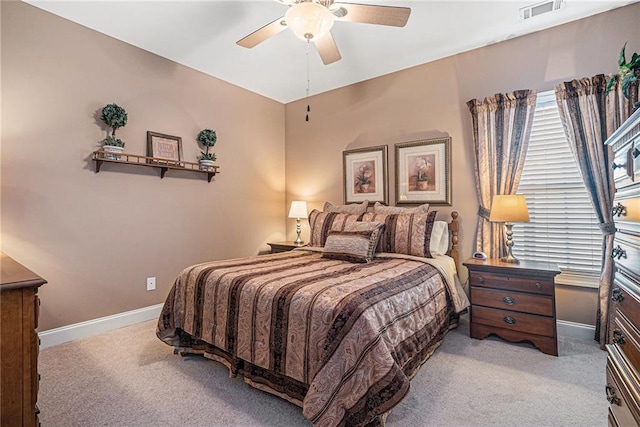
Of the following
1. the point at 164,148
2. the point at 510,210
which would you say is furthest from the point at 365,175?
the point at 164,148

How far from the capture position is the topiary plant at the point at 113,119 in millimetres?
2834

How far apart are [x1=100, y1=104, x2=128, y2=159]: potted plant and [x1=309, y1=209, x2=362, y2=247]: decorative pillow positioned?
207 centimetres

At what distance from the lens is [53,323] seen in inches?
103

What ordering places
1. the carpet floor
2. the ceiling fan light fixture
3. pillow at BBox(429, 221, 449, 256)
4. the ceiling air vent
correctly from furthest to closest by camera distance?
pillow at BBox(429, 221, 449, 256)
the ceiling air vent
the ceiling fan light fixture
the carpet floor

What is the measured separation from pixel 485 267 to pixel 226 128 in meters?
3.34

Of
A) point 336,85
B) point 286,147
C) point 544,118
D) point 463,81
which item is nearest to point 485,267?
point 544,118

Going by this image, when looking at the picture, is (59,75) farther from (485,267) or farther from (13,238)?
(485,267)

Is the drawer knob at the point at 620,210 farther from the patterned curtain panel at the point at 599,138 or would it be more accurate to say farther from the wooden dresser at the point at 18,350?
the wooden dresser at the point at 18,350

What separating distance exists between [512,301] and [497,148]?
1.43 meters

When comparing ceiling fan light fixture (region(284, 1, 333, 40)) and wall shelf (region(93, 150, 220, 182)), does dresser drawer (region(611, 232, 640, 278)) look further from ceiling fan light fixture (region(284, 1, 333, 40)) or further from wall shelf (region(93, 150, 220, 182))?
wall shelf (region(93, 150, 220, 182))

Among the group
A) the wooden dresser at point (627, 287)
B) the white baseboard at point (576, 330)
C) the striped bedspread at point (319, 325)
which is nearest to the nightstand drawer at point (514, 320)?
the striped bedspread at point (319, 325)

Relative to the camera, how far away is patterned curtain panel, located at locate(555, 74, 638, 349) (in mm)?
2428

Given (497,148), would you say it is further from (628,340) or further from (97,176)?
(97,176)

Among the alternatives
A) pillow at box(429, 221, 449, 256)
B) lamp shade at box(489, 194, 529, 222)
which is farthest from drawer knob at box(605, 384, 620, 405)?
pillow at box(429, 221, 449, 256)
